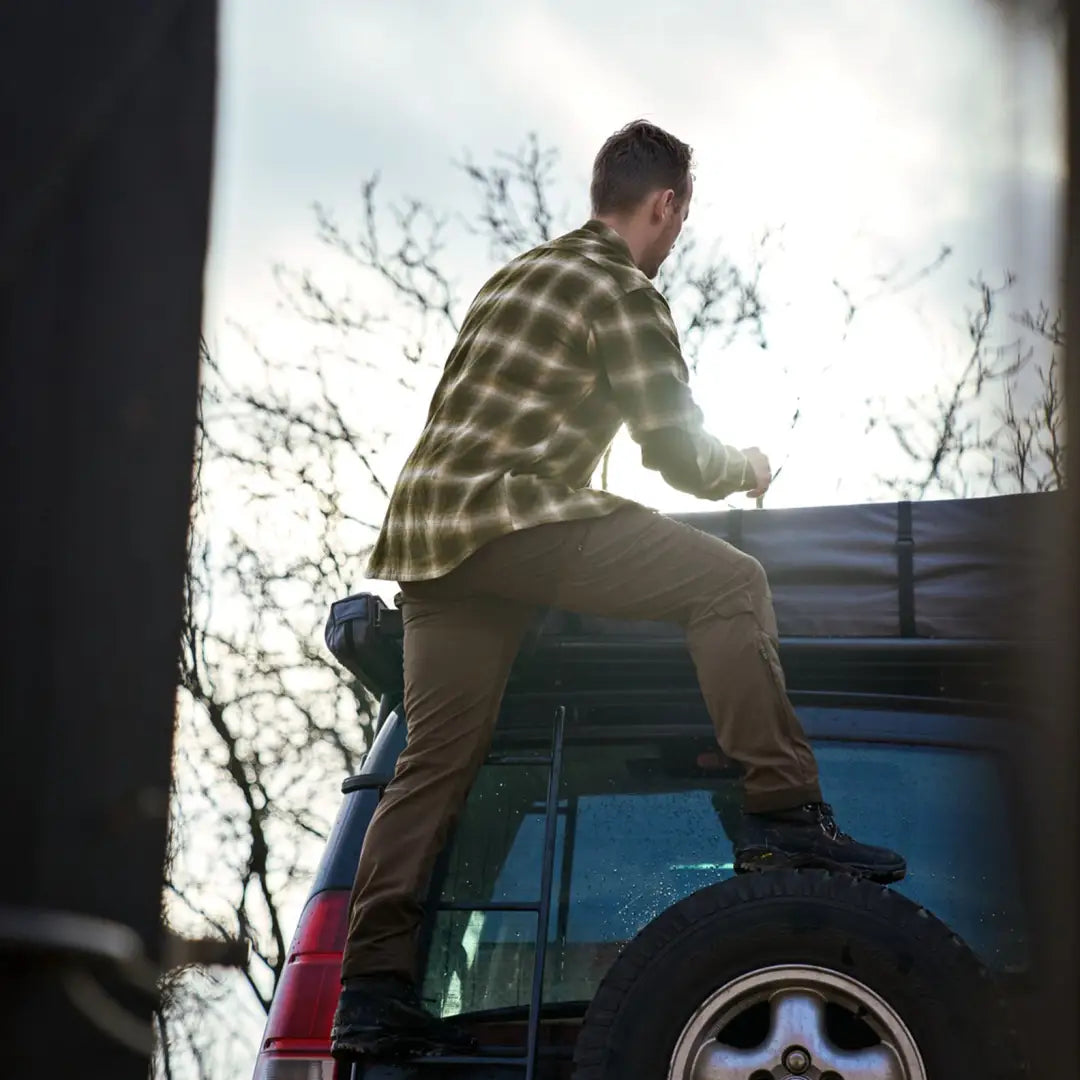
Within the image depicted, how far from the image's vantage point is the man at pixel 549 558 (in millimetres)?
3023

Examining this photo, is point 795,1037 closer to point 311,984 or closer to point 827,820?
point 827,820

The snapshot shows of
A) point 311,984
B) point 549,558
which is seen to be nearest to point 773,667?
point 549,558

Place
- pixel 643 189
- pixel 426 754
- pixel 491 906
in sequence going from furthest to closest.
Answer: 1. pixel 643 189
2. pixel 426 754
3. pixel 491 906

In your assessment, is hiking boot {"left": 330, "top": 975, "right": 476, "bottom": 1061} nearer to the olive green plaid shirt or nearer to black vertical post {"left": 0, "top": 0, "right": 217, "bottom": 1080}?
the olive green plaid shirt

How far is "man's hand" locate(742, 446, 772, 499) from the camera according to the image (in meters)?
3.63

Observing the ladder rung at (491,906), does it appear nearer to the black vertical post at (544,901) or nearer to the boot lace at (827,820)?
the black vertical post at (544,901)

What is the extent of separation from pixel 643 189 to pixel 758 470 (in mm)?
732

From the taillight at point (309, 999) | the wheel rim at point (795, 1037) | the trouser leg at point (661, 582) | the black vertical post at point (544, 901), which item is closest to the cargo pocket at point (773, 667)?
the trouser leg at point (661, 582)

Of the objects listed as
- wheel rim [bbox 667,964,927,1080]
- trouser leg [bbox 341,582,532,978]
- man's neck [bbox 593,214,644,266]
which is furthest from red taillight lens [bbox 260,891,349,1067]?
man's neck [bbox 593,214,644,266]

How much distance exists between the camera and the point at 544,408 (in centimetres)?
346

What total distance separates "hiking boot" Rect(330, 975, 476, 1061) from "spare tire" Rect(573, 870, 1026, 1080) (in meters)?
0.40

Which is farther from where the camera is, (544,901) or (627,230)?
(627,230)

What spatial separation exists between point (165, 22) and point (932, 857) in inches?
93.7

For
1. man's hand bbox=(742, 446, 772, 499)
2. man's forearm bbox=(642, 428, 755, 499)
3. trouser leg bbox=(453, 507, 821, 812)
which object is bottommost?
trouser leg bbox=(453, 507, 821, 812)
